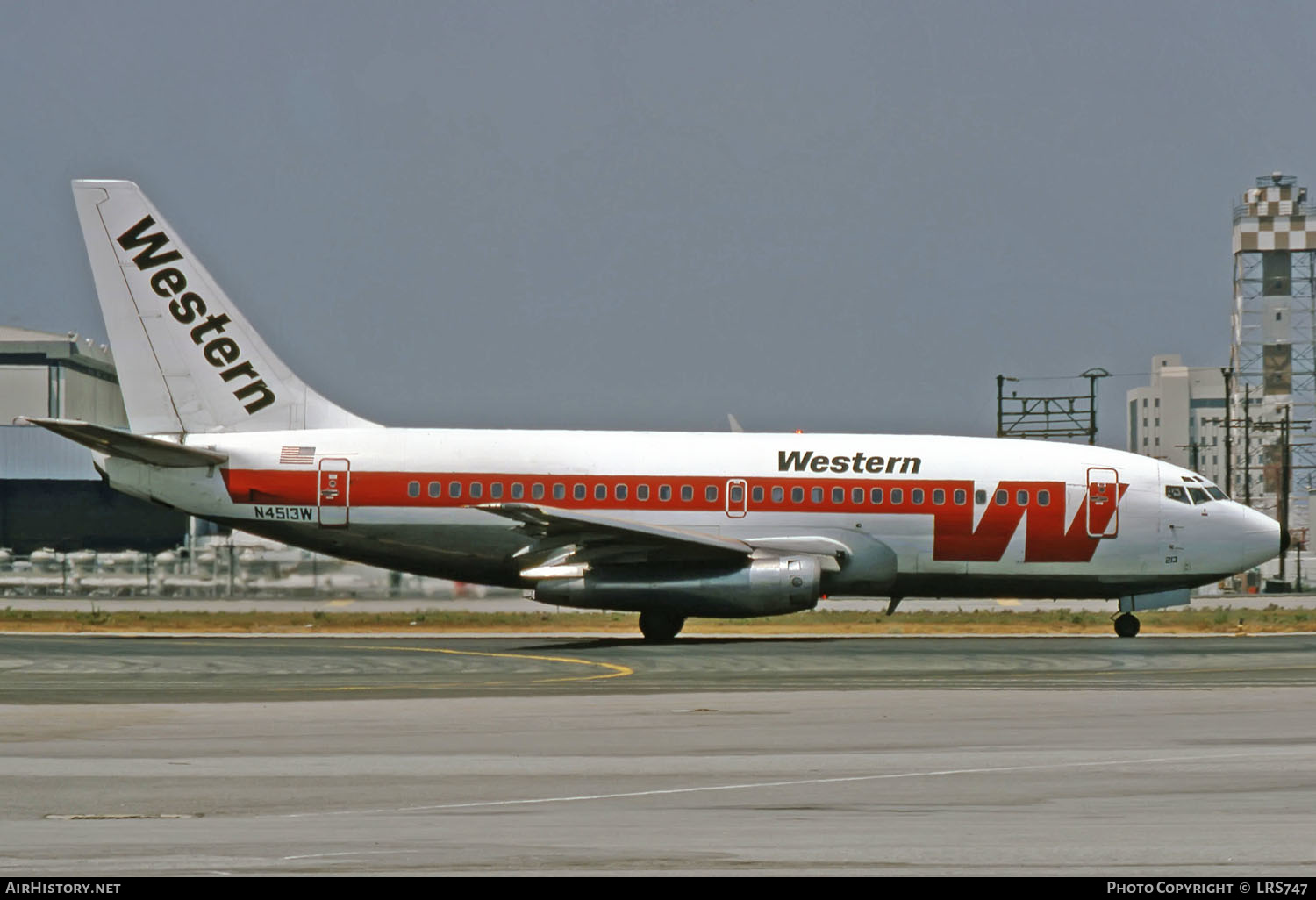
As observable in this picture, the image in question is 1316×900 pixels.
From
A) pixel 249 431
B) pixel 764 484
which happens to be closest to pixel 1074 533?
pixel 764 484

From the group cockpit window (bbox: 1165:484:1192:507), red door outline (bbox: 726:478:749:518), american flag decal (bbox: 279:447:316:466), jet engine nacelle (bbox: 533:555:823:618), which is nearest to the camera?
jet engine nacelle (bbox: 533:555:823:618)

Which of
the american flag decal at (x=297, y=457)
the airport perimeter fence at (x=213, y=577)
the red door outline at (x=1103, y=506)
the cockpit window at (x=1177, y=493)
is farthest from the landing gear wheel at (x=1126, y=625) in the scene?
the american flag decal at (x=297, y=457)

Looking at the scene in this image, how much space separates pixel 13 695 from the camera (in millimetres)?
21719

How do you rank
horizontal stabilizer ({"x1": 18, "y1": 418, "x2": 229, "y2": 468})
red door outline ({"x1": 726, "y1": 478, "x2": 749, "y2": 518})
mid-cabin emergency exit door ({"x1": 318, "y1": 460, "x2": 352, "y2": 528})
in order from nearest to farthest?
1. horizontal stabilizer ({"x1": 18, "y1": 418, "x2": 229, "y2": 468})
2. red door outline ({"x1": 726, "y1": 478, "x2": 749, "y2": 518})
3. mid-cabin emergency exit door ({"x1": 318, "y1": 460, "x2": 352, "y2": 528})

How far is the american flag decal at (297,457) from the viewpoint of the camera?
35281mm

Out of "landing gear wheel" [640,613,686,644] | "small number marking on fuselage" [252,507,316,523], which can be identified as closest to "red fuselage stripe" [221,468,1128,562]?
"small number marking on fuselage" [252,507,316,523]

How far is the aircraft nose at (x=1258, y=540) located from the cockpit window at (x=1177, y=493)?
1.24 meters

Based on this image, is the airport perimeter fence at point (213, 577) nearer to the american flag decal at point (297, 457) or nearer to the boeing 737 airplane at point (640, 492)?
the boeing 737 airplane at point (640, 492)

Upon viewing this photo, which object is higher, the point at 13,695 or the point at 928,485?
the point at 928,485

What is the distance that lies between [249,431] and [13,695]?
588 inches

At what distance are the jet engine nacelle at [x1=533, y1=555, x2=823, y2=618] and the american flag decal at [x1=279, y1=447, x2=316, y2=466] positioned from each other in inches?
227

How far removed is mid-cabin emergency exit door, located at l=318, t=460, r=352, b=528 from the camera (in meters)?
35.1

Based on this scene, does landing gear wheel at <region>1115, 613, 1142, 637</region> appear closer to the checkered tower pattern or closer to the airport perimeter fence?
the airport perimeter fence
